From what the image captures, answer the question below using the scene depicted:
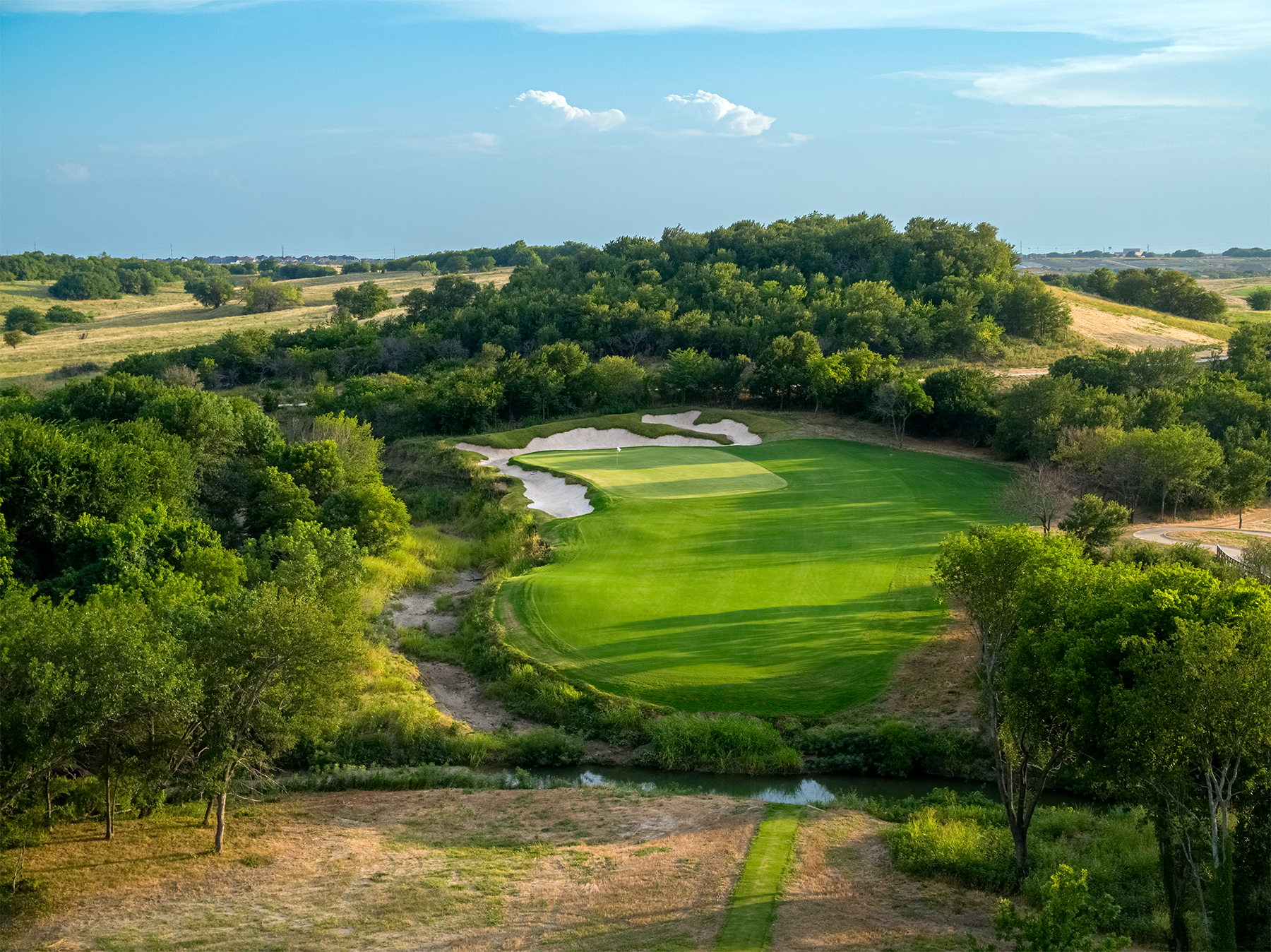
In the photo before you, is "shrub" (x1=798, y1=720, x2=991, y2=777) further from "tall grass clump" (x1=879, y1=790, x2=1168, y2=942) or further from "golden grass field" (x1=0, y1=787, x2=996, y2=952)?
"golden grass field" (x1=0, y1=787, x2=996, y2=952)

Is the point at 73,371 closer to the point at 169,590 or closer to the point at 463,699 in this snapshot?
the point at 169,590

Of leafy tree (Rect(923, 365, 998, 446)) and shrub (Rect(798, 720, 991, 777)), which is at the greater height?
leafy tree (Rect(923, 365, 998, 446))

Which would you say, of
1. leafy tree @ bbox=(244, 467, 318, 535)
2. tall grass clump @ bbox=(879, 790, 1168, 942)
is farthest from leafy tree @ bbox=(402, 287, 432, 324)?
tall grass clump @ bbox=(879, 790, 1168, 942)

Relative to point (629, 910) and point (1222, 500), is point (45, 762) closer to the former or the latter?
point (629, 910)

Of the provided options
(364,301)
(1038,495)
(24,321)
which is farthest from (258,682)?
(24,321)

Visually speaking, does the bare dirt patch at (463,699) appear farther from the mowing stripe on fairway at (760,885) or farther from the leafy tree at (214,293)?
the leafy tree at (214,293)

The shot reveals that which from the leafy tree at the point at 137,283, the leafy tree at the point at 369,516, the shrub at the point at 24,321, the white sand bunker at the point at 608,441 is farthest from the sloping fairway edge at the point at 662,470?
the leafy tree at the point at 137,283
